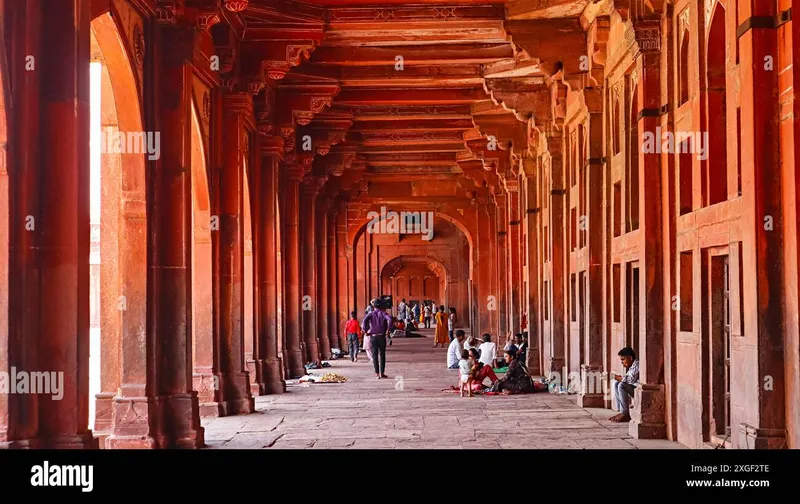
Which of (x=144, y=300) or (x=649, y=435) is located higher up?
(x=144, y=300)

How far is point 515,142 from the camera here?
24891 millimetres

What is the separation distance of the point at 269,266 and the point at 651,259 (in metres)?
9.78

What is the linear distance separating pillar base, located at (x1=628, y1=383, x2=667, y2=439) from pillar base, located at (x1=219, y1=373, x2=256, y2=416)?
6.29m

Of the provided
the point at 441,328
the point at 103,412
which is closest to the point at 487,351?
the point at 103,412

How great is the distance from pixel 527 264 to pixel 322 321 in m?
9.11

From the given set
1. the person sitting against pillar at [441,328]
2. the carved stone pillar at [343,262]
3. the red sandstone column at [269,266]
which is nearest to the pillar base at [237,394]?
the red sandstone column at [269,266]

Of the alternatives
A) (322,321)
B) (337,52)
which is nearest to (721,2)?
(337,52)

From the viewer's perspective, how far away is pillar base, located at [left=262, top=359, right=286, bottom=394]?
19625mm

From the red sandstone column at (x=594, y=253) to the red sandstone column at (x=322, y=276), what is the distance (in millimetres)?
15384

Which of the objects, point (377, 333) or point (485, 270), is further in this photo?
point (485, 270)

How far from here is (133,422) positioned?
11289 millimetres

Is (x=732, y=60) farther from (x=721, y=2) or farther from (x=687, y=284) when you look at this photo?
(x=687, y=284)

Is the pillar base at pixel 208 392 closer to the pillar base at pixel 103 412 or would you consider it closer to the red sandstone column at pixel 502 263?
the pillar base at pixel 103 412

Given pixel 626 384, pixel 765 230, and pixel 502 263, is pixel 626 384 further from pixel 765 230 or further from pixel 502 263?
pixel 502 263
